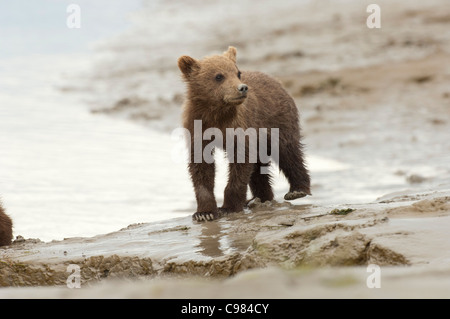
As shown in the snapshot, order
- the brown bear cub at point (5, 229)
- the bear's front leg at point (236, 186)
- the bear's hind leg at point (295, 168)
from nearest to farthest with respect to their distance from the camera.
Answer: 1. the brown bear cub at point (5, 229)
2. the bear's front leg at point (236, 186)
3. the bear's hind leg at point (295, 168)

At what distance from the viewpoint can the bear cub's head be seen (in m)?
6.63

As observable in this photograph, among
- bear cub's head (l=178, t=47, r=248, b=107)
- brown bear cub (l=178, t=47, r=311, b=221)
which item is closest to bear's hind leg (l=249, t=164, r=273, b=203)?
brown bear cub (l=178, t=47, r=311, b=221)

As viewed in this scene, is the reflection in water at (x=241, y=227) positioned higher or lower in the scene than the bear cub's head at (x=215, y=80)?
lower

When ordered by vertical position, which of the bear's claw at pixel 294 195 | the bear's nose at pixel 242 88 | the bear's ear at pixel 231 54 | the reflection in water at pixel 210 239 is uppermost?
the bear's ear at pixel 231 54

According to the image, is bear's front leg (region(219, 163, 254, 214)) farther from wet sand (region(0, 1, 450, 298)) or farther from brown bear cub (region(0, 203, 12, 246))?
brown bear cub (region(0, 203, 12, 246))

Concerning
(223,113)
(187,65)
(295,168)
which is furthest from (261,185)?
(187,65)

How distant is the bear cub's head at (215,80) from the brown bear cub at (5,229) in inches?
76.7

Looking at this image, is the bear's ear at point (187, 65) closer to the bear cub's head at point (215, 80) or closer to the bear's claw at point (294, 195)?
the bear cub's head at point (215, 80)

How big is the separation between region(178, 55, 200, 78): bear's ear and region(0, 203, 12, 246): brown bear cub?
2027mm

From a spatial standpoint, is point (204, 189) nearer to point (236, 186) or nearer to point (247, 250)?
point (236, 186)

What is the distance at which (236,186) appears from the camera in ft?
22.3

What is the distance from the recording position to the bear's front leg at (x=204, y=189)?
668 cm

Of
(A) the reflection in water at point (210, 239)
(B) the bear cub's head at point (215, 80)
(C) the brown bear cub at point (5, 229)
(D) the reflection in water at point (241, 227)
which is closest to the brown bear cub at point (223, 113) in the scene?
(B) the bear cub's head at point (215, 80)
